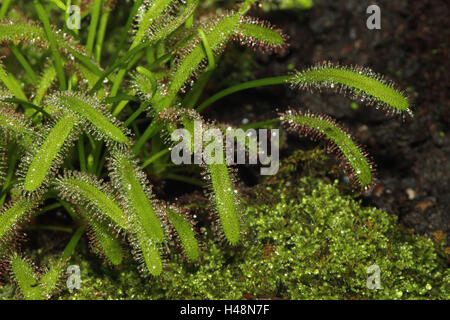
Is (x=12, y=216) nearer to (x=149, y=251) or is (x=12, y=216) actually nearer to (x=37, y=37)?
(x=149, y=251)

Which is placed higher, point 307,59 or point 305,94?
point 307,59

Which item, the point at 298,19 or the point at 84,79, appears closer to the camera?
the point at 84,79

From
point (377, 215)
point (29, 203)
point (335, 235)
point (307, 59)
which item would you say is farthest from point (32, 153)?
point (307, 59)

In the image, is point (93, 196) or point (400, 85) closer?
point (93, 196)

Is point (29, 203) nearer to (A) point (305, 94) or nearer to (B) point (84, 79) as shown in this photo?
(B) point (84, 79)

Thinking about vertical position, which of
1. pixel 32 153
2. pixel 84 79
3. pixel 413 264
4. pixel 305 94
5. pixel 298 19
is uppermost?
pixel 298 19

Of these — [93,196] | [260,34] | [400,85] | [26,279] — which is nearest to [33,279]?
[26,279]

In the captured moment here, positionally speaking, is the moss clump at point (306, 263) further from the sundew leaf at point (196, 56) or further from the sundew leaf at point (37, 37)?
the sundew leaf at point (37, 37)
